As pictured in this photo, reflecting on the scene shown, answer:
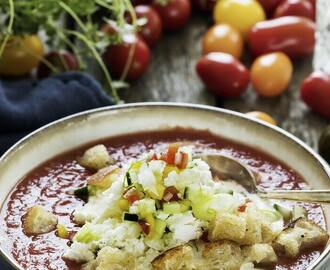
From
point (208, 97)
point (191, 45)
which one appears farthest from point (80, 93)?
point (191, 45)

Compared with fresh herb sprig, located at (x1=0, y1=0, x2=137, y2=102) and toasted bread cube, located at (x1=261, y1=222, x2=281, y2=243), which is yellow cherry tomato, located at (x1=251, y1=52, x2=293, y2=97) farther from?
toasted bread cube, located at (x1=261, y1=222, x2=281, y2=243)

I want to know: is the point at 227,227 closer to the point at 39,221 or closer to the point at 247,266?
the point at 247,266

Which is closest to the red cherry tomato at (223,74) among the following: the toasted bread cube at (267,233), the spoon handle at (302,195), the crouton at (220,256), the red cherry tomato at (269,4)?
the red cherry tomato at (269,4)

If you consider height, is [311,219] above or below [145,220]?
below

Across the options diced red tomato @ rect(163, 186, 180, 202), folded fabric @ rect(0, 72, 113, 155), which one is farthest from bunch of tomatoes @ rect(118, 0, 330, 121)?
diced red tomato @ rect(163, 186, 180, 202)

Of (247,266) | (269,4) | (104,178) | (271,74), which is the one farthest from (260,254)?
(269,4)

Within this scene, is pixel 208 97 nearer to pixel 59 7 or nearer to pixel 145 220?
pixel 59 7

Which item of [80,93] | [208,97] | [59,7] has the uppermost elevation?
[59,7]
